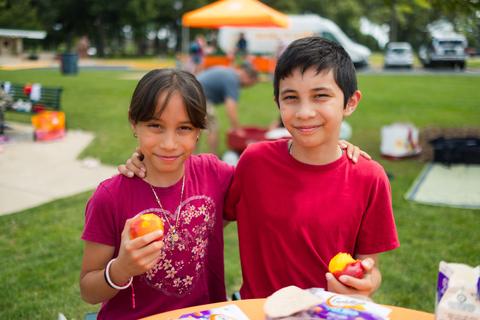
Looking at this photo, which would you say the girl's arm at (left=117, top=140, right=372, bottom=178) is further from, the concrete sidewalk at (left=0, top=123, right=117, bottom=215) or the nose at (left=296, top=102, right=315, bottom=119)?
the concrete sidewalk at (left=0, top=123, right=117, bottom=215)

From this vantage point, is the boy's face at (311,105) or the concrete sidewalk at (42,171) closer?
the boy's face at (311,105)

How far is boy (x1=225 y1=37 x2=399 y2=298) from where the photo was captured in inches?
81.7

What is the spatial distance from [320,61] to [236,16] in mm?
12358

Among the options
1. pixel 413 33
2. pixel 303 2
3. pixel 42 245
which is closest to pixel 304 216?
pixel 42 245

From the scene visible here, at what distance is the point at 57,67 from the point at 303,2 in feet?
136

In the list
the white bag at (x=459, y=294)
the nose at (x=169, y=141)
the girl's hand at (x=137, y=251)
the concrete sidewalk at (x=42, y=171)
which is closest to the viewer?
the white bag at (x=459, y=294)

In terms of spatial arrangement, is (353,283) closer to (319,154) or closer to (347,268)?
(347,268)

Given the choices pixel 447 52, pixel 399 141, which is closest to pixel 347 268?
pixel 399 141

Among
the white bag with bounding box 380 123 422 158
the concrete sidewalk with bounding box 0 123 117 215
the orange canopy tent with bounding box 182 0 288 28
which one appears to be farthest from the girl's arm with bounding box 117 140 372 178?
the orange canopy tent with bounding box 182 0 288 28

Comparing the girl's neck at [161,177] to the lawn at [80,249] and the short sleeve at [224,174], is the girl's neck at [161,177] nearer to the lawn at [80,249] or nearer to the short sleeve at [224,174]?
the short sleeve at [224,174]

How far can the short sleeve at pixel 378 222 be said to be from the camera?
217cm

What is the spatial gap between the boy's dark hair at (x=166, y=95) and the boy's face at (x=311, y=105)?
345 millimetres

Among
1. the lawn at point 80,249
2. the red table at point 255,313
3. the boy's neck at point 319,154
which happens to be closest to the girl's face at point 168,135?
the boy's neck at point 319,154

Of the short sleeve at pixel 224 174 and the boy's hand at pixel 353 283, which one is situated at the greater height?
the short sleeve at pixel 224 174
